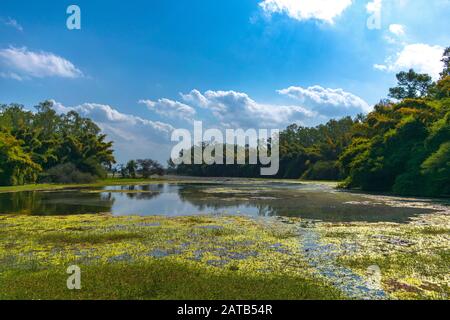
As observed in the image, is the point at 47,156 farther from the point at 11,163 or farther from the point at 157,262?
the point at 157,262

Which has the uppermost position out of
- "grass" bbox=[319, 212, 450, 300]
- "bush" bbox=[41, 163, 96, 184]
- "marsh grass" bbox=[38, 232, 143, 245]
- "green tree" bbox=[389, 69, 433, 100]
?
"green tree" bbox=[389, 69, 433, 100]

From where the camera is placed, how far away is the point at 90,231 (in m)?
12.0

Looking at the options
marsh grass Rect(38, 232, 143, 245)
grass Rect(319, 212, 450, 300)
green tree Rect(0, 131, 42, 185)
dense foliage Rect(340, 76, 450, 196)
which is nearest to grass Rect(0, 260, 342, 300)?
grass Rect(319, 212, 450, 300)

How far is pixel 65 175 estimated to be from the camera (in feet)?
163

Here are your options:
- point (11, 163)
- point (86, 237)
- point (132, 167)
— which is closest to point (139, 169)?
point (132, 167)

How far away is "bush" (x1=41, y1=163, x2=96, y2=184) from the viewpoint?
160 feet

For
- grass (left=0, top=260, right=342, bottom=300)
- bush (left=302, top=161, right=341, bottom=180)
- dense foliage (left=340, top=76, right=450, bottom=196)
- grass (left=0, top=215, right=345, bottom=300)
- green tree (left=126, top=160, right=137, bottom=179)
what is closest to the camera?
grass (left=0, top=260, right=342, bottom=300)

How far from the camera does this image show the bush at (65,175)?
48.8 meters

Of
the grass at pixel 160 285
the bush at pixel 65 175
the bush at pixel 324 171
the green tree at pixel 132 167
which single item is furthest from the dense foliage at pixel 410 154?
the green tree at pixel 132 167

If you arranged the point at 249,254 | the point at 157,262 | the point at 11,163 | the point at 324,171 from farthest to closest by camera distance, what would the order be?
1. the point at 324,171
2. the point at 11,163
3. the point at 249,254
4. the point at 157,262

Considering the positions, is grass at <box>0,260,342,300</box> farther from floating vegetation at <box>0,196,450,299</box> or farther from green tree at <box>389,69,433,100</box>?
green tree at <box>389,69,433,100</box>
